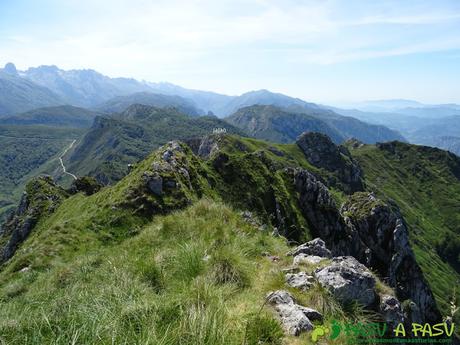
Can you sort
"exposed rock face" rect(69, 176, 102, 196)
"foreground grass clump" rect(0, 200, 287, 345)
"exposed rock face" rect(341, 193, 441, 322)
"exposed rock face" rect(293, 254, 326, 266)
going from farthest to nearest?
"exposed rock face" rect(69, 176, 102, 196), "exposed rock face" rect(341, 193, 441, 322), "exposed rock face" rect(293, 254, 326, 266), "foreground grass clump" rect(0, 200, 287, 345)

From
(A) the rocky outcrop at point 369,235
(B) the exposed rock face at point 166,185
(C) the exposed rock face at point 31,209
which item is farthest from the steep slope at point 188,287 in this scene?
(A) the rocky outcrop at point 369,235

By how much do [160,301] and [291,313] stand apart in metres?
3.24

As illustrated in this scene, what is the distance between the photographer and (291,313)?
868 cm

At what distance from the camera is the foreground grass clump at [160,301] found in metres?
6.02

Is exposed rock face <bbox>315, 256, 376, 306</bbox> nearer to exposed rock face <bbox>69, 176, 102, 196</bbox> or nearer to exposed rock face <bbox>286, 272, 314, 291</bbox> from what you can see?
exposed rock face <bbox>286, 272, 314, 291</bbox>

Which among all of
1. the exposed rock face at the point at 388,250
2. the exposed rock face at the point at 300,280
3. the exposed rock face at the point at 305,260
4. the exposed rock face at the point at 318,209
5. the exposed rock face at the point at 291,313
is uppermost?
the exposed rock face at the point at 291,313

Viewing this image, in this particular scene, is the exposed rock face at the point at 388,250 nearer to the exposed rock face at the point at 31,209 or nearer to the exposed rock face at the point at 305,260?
the exposed rock face at the point at 305,260

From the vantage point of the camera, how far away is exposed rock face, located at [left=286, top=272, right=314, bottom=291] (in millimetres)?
10531

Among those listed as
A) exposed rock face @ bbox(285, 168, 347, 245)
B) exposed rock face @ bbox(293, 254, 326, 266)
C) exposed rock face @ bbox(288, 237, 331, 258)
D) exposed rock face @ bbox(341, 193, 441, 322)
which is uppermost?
exposed rock face @ bbox(293, 254, 326, 266)

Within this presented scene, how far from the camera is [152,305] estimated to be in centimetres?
716

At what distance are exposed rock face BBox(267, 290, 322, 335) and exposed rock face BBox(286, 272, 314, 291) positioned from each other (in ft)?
3.27

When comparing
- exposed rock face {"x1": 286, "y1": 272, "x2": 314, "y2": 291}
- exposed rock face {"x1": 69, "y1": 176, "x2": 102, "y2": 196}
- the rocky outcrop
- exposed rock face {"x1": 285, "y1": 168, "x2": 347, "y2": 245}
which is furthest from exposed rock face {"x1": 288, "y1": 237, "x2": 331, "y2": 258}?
exposed rock face {"x1": 69, "y1": 176, "x2": 102, "y2": 196}

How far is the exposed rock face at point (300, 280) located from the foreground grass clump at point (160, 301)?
2.12 feet

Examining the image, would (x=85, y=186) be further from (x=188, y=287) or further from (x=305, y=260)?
(x=188, y=287)
